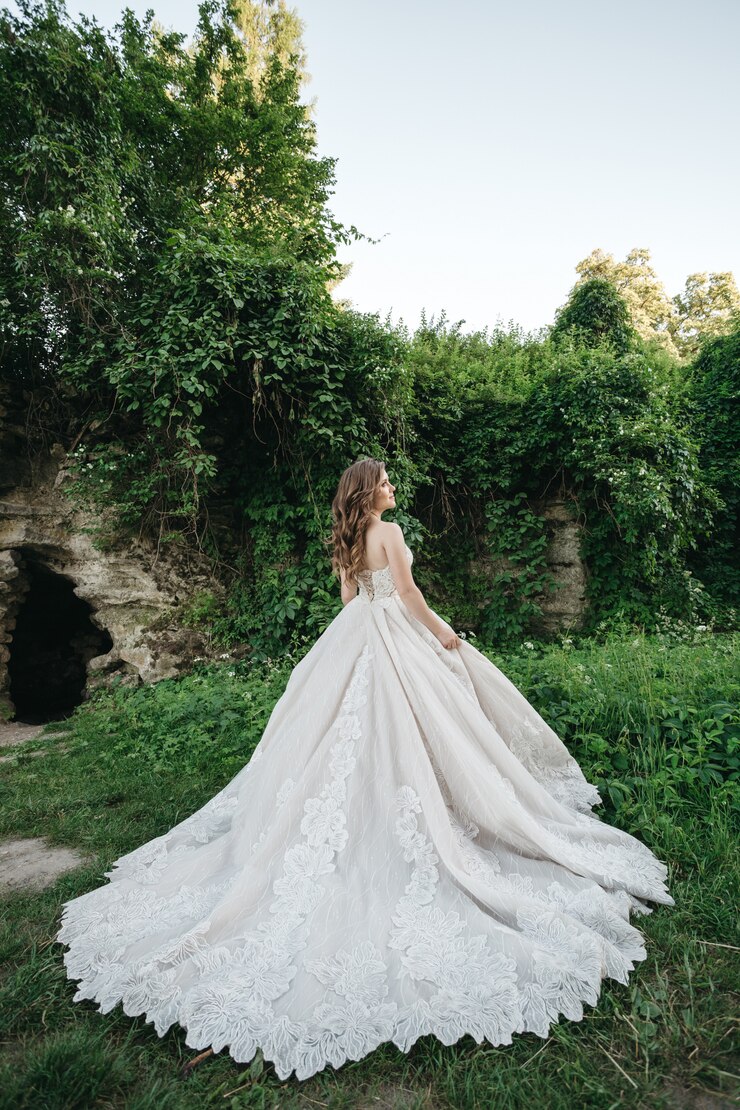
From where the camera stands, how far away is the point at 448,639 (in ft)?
10.2

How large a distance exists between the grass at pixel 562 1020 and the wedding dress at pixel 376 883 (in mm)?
79

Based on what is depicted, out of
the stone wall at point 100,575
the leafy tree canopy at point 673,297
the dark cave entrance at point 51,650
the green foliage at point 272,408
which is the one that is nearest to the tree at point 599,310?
the green foliage at point 272,408

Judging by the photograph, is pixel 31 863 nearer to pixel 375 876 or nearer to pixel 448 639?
pixel 375 876

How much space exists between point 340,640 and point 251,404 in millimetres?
4814

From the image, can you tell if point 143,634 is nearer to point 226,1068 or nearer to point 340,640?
point 340,640

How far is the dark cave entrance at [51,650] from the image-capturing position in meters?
8.91

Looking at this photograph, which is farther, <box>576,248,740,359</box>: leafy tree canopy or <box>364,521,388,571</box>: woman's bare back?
<box>576,248,740,359</box>: leafy tree canopy

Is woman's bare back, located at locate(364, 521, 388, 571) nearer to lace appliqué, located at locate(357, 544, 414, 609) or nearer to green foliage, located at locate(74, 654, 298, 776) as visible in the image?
lace appliqué, located at locate(357, 544, 414, 609)

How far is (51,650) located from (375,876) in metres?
8.91

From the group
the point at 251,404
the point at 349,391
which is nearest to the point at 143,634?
the point at 251,404

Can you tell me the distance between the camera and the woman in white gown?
177cm

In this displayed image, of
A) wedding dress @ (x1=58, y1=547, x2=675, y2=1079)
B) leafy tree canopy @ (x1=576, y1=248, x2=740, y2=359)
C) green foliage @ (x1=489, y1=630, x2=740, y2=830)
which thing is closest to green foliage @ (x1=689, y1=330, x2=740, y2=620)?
green foliage @ (x1=489, y1=630, x2=740, y2=830)

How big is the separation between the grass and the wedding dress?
8 cm

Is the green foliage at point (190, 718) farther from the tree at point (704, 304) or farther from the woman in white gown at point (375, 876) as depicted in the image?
the tree at point (704, 304)
